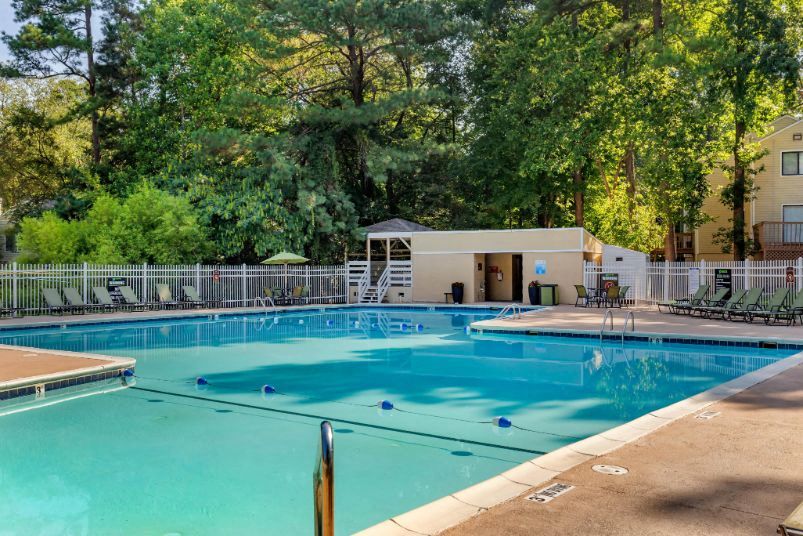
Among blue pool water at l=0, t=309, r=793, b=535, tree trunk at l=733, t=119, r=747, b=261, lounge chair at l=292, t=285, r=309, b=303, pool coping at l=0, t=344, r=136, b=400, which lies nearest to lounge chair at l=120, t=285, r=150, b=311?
blue pool water at l=0, t=309, r=793, b=535

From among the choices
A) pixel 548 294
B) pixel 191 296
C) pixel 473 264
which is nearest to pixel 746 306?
pixel 548 294

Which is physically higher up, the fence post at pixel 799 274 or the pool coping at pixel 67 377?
the fence post at pixel 799 274

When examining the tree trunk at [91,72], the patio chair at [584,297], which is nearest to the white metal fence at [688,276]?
the patio chair at [584,297]

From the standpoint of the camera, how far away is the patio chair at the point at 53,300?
20.1m

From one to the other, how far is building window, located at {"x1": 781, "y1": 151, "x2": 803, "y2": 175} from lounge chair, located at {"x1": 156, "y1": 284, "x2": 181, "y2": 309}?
26.9 metres

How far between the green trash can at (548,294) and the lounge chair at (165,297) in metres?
13.4

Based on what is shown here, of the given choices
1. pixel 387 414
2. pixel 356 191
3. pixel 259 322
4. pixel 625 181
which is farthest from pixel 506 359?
pixel 625 181

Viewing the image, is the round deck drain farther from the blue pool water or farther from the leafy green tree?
the leafy green tree

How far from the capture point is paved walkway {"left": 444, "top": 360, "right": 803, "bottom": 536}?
3.98 metres

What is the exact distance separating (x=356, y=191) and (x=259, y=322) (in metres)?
14.8

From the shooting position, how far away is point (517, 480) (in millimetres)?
4910

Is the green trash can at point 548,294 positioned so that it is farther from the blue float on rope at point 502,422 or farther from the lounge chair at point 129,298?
the blue float on rope at point 502,422

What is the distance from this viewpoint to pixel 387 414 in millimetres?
8711

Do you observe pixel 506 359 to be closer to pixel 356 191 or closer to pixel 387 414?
pixel 387 414
